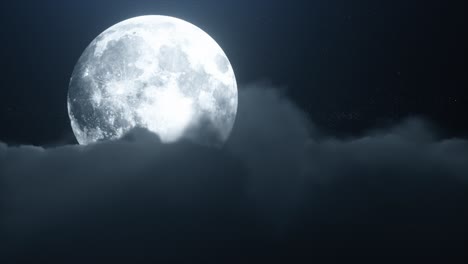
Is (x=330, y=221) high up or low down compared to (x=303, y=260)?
up

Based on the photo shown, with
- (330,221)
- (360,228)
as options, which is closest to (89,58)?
(330,221)

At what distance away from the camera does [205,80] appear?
14969mm

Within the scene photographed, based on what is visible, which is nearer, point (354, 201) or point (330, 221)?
point (330, 221)

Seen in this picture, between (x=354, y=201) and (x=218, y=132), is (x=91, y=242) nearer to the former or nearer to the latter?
(x=218, y=132)

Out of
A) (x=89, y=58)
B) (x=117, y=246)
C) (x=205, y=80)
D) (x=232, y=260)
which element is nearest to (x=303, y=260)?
(x=232, y=260)

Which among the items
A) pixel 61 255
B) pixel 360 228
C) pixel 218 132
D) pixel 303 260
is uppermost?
pixel 218 132

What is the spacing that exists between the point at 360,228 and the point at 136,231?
734 centimetres

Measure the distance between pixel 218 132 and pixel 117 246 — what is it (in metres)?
6.26

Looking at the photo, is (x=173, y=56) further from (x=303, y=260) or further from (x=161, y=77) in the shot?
(x=303, y=260)

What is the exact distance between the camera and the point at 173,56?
46.9 ft

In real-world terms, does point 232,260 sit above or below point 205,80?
below

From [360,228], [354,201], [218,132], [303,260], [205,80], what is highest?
[205,80]

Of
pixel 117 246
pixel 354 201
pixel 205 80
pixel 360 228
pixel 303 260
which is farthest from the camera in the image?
pixel 205 80

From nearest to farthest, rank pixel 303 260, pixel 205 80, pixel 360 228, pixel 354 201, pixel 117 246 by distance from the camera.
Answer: pixel 303 260 → pixel 117 246 → pixel 360 228 → pixel 354 201 → pixel 205 80
